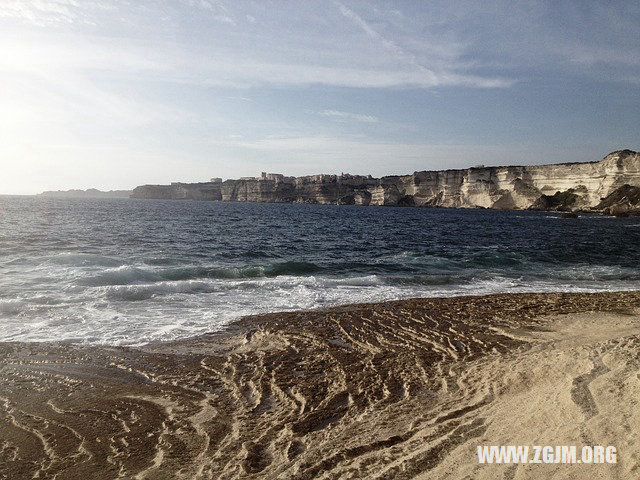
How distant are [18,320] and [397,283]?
44.7 feet

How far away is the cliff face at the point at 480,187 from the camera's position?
282ft

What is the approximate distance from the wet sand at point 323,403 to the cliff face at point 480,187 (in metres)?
90.7

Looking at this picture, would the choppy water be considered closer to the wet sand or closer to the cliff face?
the wet sand

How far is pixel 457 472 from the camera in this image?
4.39m

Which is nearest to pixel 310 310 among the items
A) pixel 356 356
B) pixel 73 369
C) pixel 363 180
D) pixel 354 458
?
pixel 356 356

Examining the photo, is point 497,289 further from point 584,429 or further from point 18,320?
point 18,320

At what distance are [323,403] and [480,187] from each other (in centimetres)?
12068

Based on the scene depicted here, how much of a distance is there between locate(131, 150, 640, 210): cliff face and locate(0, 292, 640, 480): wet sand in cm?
9075

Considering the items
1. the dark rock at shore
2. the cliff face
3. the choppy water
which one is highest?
the cliff face

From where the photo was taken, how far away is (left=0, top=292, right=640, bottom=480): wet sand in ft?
15.8

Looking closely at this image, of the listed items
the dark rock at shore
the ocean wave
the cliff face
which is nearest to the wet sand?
the ocean wave

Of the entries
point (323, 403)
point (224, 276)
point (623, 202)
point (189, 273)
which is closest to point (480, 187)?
point (623, 202)

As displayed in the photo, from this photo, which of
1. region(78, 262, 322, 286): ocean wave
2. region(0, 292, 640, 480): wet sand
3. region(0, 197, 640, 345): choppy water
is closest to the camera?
region(0, 292, 640, 480): wet sand

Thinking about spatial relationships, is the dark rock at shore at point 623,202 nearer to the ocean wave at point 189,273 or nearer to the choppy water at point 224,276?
the choppy water at point 224,276
